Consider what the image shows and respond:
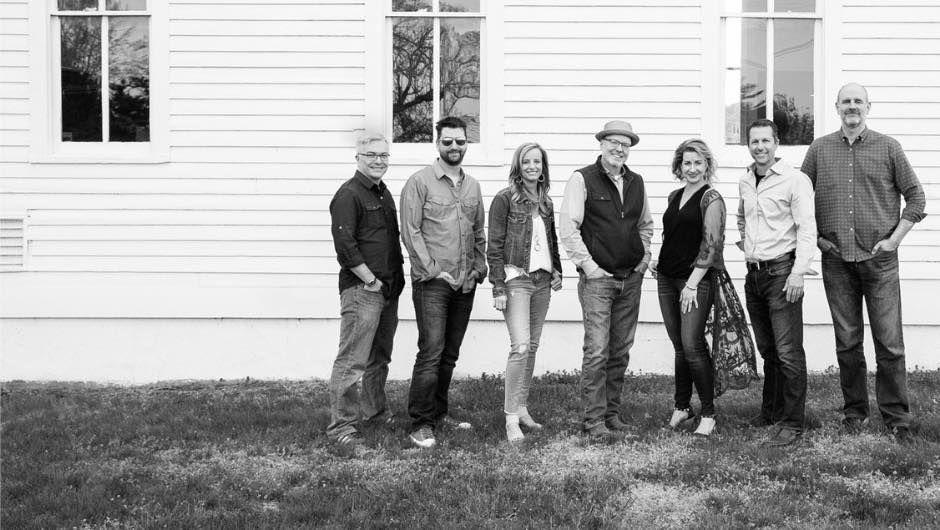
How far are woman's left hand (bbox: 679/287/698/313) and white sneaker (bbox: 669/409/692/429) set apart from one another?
85 centimetres

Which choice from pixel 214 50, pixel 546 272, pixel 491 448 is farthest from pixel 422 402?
pixel 214 50

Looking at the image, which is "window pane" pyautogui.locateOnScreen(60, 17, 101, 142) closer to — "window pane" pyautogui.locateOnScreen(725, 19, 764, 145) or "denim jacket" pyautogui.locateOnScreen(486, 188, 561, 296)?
"denim jacket" pyautogui.locateOnScreen(486, 188, 561, 296)

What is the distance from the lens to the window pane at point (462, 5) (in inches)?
345

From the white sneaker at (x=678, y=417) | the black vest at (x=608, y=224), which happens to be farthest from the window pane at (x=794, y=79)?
the white sneaker at (x=678, y=417)

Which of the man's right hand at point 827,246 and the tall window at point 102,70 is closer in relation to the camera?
the man's right hand at point 827,246

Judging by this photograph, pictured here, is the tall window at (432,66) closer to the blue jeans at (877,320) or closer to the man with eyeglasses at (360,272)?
the man with eyeglasses at (360,272)

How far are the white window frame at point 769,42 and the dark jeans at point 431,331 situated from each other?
359cm

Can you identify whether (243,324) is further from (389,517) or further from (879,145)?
(879,145)

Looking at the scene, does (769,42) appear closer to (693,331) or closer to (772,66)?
(772,66)

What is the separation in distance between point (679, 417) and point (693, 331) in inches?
29.2

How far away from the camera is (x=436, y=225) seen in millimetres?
6156

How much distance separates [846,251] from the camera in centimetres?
609

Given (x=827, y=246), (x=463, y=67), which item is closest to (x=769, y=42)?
(x=463, y=67)

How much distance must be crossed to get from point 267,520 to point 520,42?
531cm
